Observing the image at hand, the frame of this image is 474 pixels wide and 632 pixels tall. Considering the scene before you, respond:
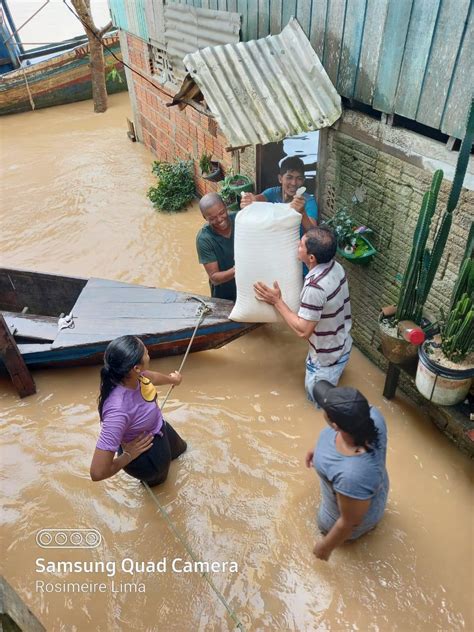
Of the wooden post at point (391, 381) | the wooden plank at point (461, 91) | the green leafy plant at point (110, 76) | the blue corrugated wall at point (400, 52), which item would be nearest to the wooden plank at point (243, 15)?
the blue corrugated wall at point (400, 52)

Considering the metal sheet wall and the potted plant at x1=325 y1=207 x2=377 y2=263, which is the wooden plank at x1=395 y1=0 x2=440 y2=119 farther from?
the potted plant at x1=325 y1=207 x2=377 y2=263

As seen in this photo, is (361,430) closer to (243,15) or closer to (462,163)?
(462,163)

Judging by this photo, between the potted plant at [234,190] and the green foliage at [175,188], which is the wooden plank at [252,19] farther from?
the green foliage at [175,188]

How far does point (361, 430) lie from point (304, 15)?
372 cm

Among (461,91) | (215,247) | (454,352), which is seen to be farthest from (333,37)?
(454,352)

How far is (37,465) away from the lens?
11.7 ft

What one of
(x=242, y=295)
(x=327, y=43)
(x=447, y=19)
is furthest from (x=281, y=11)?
(x=242, y=295)

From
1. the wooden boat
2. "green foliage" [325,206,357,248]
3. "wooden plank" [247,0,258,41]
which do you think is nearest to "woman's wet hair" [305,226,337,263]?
"green foliage" [325,206,357,248]

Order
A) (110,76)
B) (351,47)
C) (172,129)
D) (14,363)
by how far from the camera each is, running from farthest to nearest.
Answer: (110,76) → (172,129) → (14,363) → (351,47)

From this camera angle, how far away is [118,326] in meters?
4.16

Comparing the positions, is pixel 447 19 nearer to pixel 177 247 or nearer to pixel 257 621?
pixel 257 621

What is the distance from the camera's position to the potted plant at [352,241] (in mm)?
3811
